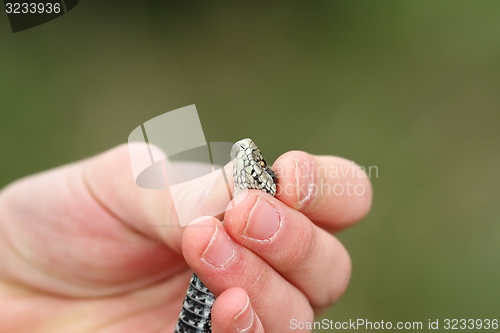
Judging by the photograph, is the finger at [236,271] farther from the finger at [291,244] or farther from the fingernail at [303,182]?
the fingernail at [303,182]

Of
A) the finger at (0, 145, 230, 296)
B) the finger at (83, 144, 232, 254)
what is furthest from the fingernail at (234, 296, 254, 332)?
the finger at (0, 145, 230, 296)

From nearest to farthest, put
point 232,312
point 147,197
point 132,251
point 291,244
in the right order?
point 232,312, point 291,244, point 147,197, point 132,251

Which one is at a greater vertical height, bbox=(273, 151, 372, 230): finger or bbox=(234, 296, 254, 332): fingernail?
bbox=(273, 151, 372, 230): finger

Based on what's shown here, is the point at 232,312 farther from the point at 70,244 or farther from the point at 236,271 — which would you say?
the point at 70,244

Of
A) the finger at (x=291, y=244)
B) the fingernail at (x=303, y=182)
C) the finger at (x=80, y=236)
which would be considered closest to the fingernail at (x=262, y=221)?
the finger at (x=291, y=244)

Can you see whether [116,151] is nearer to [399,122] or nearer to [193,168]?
[193,168]

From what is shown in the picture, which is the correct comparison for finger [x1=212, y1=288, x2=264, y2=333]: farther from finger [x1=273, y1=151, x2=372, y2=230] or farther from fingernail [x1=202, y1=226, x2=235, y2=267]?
finger [x1=273, y1=151, x2=372, y2=230]

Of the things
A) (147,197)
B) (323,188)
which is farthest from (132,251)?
(323,188)
